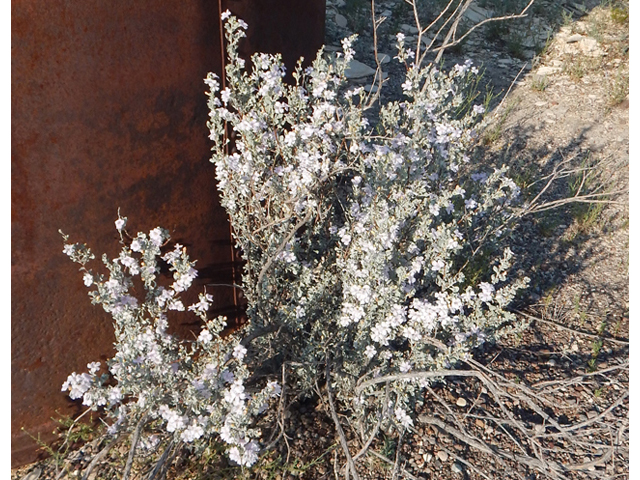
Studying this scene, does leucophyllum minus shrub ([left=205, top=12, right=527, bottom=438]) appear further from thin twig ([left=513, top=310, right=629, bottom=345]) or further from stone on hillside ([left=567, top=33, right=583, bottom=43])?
stone on hillside ([left=567, top=33, right=583, bottom=43])

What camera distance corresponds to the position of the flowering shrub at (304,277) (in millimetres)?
1758

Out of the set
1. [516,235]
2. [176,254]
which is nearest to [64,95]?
[176,254]

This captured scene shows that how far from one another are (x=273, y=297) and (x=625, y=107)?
389cm

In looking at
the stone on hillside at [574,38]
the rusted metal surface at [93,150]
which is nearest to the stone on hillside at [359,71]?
the stone on hillside at [574,38]

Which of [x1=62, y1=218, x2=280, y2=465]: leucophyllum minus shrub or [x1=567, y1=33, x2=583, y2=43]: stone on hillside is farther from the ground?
[x1=567, y1=33, x2=583, y2=43]: stone on hillside

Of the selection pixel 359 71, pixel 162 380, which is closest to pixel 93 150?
pixel 162 380

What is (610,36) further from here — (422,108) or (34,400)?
(34,400)

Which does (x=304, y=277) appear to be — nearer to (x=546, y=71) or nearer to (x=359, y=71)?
(x=359, y=71)

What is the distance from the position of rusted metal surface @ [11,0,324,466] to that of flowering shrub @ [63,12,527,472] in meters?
0.09

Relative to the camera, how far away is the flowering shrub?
176cm

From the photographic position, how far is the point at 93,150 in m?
1.79

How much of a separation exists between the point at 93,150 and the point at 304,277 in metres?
0.86

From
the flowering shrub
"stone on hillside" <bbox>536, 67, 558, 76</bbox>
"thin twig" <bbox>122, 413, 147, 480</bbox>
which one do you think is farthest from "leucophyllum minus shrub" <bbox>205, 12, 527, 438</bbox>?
"stone on hillside" <bbox>536, 67, 558, 76</bbox>

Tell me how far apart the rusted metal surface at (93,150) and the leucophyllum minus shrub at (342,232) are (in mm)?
109
